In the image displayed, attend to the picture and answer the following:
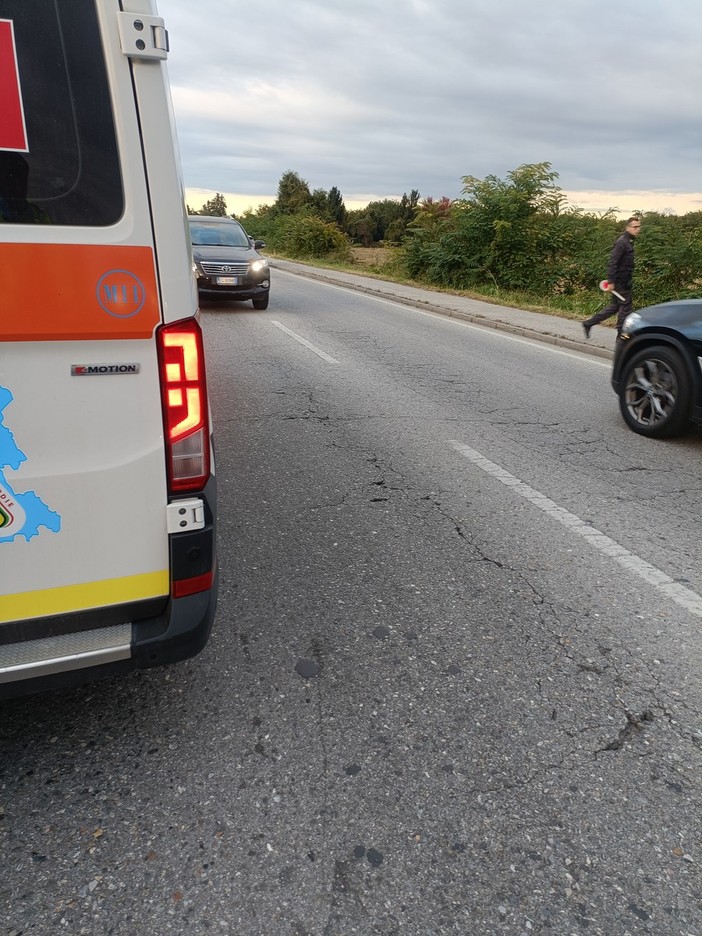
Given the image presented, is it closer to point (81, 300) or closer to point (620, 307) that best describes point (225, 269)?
point (620, 307)

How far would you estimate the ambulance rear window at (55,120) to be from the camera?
5.79 ft

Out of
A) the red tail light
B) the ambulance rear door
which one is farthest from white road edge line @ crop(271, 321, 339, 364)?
the ambulance rear door

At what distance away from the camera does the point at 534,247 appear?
2094cm

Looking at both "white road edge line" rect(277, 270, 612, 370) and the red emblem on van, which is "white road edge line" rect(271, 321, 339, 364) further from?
the red emblem on van

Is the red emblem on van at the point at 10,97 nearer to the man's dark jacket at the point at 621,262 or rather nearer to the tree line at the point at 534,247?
the man's dark jacket at the point at 621,262

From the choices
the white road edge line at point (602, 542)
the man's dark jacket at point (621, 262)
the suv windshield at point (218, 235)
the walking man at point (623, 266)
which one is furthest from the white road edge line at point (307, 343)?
the man's dark jacket at point (621, 262)

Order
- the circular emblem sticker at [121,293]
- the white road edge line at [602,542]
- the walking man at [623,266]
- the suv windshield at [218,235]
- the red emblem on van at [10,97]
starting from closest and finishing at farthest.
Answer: the red emblem on van at [10,97]
the circular emblem sticker at [121,293]
the white road edge line at [602,542]
the walking man at [623,266]
the suv windshield at [218,235]

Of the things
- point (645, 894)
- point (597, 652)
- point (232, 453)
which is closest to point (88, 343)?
point (645, 894)

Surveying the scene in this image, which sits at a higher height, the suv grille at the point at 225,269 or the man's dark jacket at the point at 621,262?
the suv grille at the point at 225,269

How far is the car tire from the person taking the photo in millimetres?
5918

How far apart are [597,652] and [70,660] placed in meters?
2.21

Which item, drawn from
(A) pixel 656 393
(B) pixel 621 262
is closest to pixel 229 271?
(B) pixel 621 262

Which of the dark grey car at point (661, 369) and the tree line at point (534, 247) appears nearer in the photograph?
the dark grey car at point (661, 369)

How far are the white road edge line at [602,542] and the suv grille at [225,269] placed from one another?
957 cm
